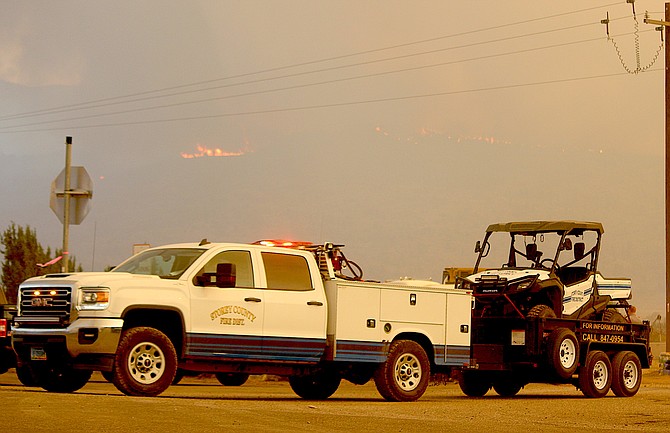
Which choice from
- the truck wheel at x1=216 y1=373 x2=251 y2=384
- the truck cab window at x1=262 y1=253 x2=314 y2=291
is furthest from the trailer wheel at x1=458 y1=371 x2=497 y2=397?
the truck cab window at x1=262 y1=253 x2=314 y2=291

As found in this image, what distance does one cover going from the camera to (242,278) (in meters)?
19.8

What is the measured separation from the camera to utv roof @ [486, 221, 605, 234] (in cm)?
2544

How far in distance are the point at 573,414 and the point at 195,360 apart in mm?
5537

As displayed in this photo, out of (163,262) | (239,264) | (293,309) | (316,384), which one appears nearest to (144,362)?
(163,262)

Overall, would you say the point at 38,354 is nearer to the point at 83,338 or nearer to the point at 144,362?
the point at 83,338

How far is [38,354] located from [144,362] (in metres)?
1.52

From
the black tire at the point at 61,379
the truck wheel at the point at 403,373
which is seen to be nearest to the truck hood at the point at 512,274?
the truck wheel at the point at 403,373

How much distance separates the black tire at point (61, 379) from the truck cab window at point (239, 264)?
252 centimetres

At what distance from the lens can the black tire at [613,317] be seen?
2600cm

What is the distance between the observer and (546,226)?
84.2 feet

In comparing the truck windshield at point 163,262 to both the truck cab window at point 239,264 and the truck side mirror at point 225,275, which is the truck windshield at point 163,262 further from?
the truck side mirror at point 225,275

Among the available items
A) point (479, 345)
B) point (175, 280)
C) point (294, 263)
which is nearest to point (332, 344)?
point (294, 263)

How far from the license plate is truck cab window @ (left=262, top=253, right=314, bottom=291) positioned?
11.4ft

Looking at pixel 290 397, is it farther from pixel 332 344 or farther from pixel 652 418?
pixel 652 418
